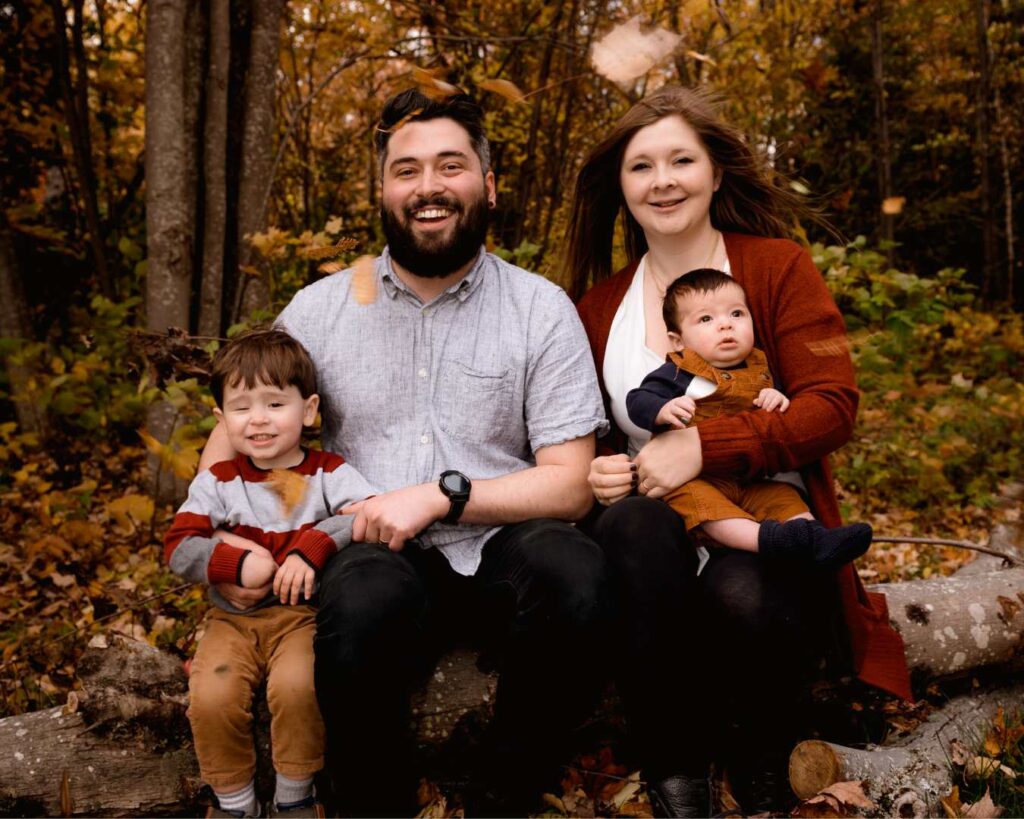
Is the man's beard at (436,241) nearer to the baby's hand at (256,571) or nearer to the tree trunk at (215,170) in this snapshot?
the baby's hand at (256,571)

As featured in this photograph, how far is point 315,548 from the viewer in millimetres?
2281

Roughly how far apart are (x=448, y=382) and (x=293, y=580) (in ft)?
2.53

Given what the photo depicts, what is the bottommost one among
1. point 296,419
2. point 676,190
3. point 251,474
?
point 251,474

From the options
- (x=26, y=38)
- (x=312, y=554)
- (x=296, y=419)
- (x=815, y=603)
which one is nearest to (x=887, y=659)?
(x=815, y=603)

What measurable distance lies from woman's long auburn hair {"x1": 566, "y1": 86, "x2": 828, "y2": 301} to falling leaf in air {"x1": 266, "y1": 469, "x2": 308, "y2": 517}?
4.36 ft

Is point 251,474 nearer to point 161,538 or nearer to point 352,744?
point 352,744

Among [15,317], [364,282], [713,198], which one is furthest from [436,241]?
[15,317]

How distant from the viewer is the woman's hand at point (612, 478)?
2408mm

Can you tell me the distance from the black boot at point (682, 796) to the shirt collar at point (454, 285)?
5.14 ft

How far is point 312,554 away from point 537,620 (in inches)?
25.5

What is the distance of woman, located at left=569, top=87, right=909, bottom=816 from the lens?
2.14 metres

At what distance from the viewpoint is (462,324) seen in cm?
267

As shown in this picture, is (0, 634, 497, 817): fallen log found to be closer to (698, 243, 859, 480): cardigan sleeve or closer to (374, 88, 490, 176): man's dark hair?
(698, 243, 859, 480): cardigan sleeve

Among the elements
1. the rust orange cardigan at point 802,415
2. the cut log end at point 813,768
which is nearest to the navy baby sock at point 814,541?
the rust orange cardigan at point 802,415
